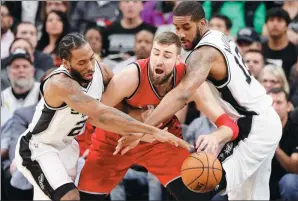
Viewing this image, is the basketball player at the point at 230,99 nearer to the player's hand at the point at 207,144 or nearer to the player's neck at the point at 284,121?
the player's hand at the point at 207,144

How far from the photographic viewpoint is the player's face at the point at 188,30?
20.5ft

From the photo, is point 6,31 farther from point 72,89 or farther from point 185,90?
point 185,90

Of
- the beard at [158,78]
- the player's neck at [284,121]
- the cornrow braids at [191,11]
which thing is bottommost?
the player's neck at [284,121]

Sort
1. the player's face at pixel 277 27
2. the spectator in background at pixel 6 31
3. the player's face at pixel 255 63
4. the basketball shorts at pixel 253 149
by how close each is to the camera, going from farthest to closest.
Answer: the spectator in background at pixel 6 31
the player's face at pixel 277 27
the player's face at pixel 255 63
the basketball shorts at pixel 253 149

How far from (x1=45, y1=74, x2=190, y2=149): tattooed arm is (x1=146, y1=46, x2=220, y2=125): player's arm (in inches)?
9.7

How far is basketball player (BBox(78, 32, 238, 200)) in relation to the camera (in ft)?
20.5

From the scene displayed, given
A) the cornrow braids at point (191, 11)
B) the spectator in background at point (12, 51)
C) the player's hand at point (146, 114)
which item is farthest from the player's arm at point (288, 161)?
the spectator in background at point (12, 51)

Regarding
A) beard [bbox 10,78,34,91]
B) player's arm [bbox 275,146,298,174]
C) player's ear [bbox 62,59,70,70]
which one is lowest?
player's arm [bbox 275,146,298,174]

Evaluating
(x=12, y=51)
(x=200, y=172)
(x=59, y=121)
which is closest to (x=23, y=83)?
(x=12, y=51)

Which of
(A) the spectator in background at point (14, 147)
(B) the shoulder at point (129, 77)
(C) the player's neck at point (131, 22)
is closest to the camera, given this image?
(B) the shoulder at point (129, 77)

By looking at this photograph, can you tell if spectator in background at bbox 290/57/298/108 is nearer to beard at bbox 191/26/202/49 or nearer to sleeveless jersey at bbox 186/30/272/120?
sleeveless jersey at bbox 186/30/272/120

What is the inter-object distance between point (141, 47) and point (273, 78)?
1.72 metres

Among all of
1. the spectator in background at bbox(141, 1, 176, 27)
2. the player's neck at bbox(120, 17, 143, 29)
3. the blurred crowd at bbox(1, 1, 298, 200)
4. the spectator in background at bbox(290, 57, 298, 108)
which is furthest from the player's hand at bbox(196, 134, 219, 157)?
the spectator in background at bbox(141, 1, 176, 27)

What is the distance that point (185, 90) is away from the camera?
601 cm
